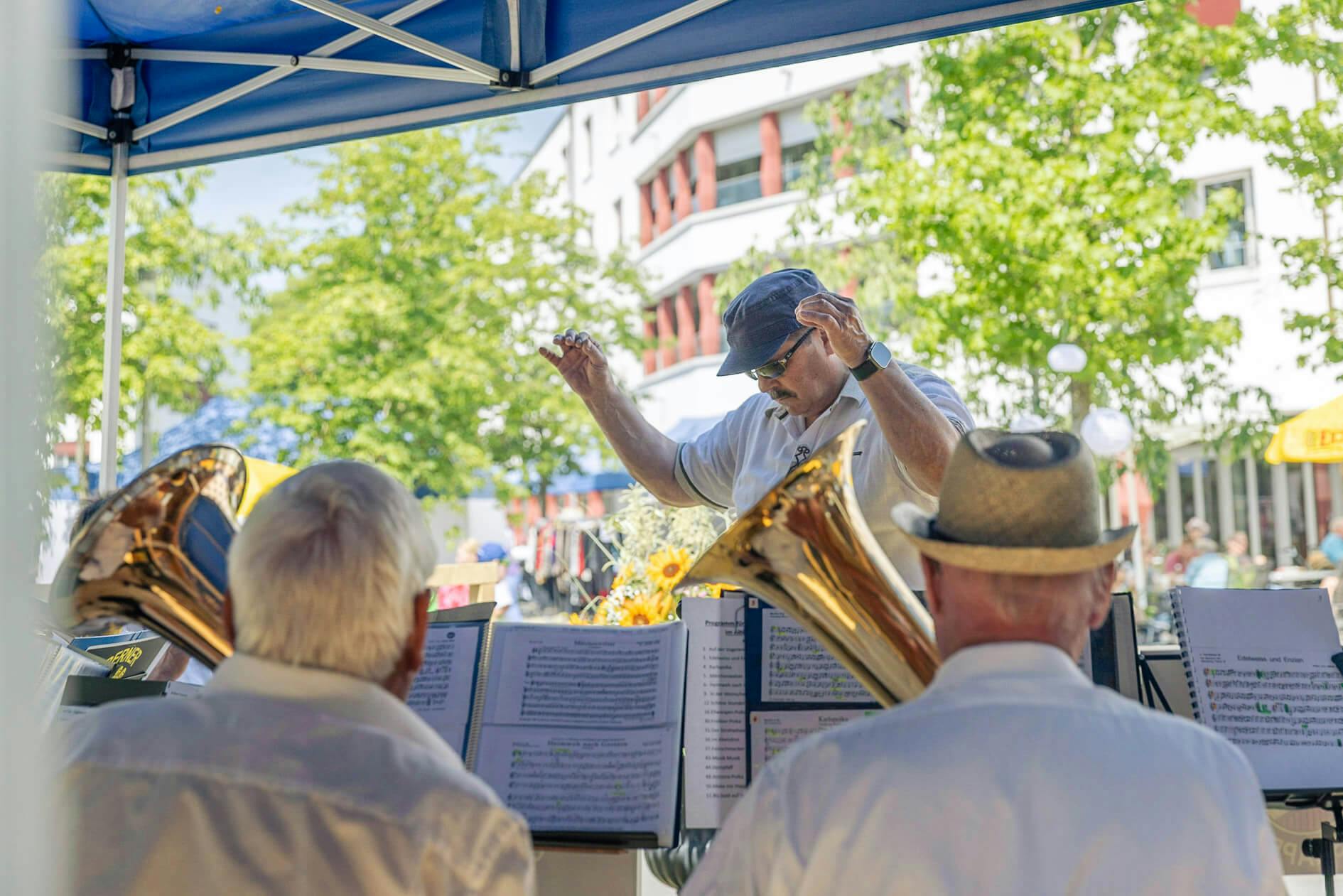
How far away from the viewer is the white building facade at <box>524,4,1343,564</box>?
14750 mm

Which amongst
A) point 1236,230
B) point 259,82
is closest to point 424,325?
point 1236,230

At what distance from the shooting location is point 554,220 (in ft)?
51.5

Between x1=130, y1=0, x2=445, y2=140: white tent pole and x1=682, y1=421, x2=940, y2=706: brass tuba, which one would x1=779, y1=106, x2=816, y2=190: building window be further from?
x1=682, y1=421, x2=940, y2=706: brass tuba

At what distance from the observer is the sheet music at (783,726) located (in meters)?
2.26

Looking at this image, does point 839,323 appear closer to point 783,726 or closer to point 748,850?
point 783,726

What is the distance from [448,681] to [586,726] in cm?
29

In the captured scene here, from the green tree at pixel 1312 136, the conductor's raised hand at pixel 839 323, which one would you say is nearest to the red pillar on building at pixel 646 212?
the green tree at pixel 1312 136

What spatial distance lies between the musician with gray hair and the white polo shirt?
4.87 ft

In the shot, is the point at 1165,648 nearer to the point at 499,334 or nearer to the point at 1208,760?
the point at 1208,760

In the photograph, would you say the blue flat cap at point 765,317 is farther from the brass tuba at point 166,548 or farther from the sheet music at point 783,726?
the brass tuba at point 166,548

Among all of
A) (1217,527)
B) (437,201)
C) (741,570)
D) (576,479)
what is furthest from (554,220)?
(741,570)

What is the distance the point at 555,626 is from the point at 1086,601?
42.7 inches

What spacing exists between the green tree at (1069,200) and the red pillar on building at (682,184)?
11683 millimetres

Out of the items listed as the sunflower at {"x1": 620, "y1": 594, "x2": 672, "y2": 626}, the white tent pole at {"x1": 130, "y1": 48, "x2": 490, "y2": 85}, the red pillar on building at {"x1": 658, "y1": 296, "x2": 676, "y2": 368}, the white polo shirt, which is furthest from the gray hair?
the red pillar on building at {"x1": 658, "y1": 296, "x2": 676, "y2": 368}
